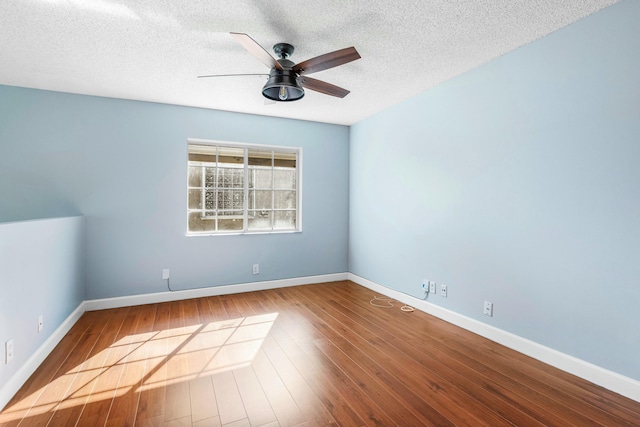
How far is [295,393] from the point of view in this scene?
6.60 feet

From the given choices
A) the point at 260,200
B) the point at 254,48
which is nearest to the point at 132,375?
the point at 254,48

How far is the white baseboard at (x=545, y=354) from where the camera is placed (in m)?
2.01

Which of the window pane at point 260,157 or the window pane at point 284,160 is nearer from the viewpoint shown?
the window pane at point 260,157

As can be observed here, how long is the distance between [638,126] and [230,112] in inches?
163

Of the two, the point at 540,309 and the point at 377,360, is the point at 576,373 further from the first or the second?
the point at 377,360

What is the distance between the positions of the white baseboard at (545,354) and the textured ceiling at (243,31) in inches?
98.5

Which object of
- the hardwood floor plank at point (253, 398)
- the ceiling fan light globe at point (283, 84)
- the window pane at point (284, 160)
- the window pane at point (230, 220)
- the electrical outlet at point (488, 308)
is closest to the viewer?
the hardwood floor plank at point (253, 398)

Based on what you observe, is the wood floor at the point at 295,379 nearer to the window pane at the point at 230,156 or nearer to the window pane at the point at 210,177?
the window pane at the point at 210,177

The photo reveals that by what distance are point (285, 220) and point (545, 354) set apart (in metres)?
3.54

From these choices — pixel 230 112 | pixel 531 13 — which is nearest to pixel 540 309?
pixel 531 13

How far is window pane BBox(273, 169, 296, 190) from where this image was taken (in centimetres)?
479

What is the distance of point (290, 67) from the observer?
245cm

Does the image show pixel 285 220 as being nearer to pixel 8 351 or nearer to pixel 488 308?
pixel 488 308

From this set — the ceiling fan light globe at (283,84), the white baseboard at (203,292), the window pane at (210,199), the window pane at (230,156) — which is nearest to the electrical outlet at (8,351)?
the white baseboard at (203,292)
